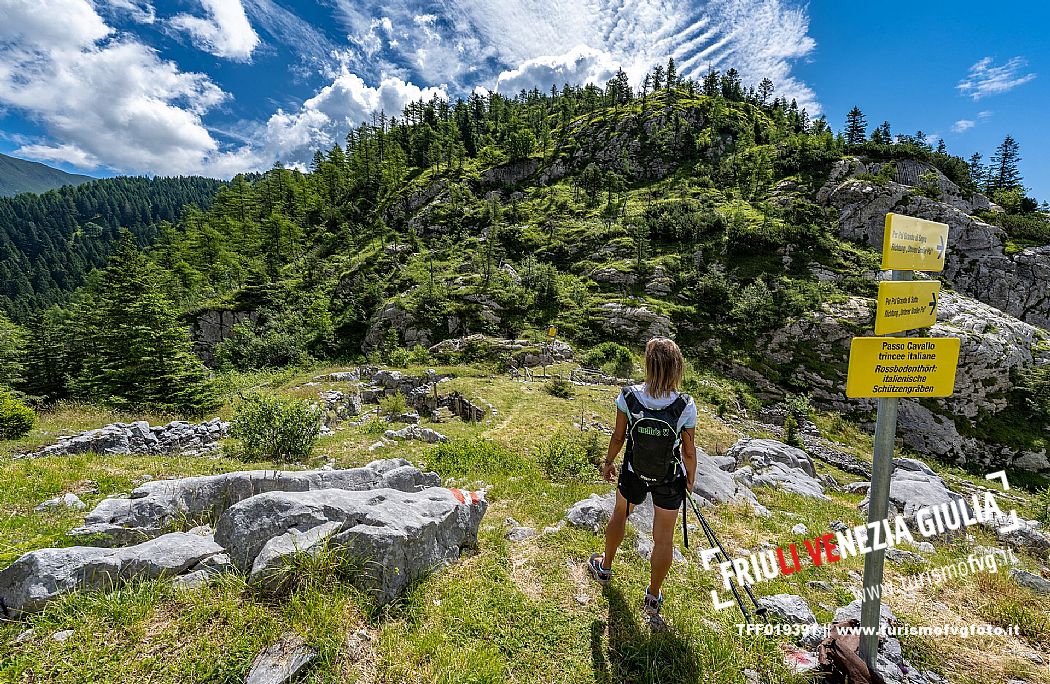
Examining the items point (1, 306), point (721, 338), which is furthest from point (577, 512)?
point (1, 306)

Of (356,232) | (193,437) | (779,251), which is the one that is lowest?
(193,437)

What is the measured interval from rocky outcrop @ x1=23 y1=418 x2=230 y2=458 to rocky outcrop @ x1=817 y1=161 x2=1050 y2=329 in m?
61.6

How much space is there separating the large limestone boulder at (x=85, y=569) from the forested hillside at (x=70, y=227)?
119114 millimetres

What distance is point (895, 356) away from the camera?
3.00 meters

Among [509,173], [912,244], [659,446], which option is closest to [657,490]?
[659,446]

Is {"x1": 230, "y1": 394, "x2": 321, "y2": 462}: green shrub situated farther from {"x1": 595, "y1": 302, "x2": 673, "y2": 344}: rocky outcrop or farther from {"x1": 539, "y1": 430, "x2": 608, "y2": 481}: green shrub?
{"x1": 595, "y1": 302, "x2": 673, "y2": 344}: rocky outcrop

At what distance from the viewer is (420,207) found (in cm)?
6831

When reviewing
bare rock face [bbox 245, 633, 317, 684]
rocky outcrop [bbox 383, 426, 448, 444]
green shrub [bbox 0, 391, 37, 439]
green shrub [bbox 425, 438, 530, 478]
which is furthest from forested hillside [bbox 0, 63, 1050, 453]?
bare rock face [bbox 245, 633, 317, 684]

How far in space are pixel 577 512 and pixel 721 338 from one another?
35218mm

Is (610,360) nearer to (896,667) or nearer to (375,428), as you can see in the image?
(375,428)

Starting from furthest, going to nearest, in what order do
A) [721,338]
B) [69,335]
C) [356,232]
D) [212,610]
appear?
[356,232]
[721,338]
[69,335]
[212,610]

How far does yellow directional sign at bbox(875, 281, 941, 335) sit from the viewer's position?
294cm

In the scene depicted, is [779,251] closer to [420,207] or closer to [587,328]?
[587,328]

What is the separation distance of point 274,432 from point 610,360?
25676mm
